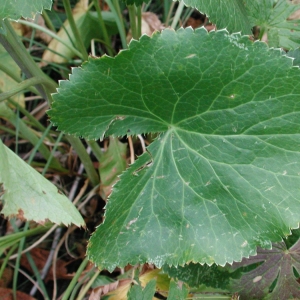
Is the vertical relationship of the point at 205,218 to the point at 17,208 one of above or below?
below

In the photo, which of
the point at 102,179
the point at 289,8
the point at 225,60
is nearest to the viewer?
the point at 225,60

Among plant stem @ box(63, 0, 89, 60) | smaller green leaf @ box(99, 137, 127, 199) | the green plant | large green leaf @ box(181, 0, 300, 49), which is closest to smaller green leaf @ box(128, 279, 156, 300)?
the green plant

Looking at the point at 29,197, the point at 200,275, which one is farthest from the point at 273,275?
the point at 29,197

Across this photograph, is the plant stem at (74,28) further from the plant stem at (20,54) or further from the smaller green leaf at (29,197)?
the smaller green leaf at (29,197)

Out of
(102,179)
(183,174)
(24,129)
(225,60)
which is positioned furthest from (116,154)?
(225,60)

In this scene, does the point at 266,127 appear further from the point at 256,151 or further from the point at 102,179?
the point at 102,179

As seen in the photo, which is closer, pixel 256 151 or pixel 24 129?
pixel 256 151
